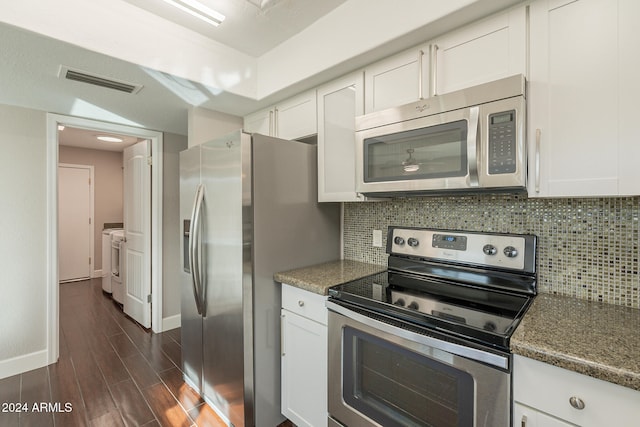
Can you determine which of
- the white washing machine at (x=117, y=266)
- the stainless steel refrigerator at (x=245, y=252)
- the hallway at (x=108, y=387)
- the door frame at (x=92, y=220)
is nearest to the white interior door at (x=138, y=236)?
the white washing machine at (x=117, y=266)

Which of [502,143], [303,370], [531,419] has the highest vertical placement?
[502,143]

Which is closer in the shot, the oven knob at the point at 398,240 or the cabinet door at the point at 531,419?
the cabinet door at the point at 531,419

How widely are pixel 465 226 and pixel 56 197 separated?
3277mm

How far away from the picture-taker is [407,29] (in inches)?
56.5

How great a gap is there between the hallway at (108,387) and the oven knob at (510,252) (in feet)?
6.40

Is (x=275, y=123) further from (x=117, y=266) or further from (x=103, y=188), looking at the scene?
(x=103, y=188)

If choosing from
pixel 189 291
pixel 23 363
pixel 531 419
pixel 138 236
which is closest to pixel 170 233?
pixel 138 236

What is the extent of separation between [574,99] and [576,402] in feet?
3.37

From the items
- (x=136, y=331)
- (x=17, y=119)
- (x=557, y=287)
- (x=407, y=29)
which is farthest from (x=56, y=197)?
(x=557, y=287)

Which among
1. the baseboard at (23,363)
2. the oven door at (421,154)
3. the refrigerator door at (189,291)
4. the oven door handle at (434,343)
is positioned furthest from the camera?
the baseboard at (23,363)

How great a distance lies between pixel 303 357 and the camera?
1.67 metres

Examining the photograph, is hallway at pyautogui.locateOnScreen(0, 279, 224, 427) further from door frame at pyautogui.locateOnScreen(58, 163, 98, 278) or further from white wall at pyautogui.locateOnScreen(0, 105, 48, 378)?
door frame at pyautogui.locateOnScreen(58, 163, 98, 278)

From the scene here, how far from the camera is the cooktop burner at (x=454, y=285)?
112 centimetres

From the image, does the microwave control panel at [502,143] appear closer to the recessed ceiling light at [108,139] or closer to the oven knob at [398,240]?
the oven knob at [398,240]
